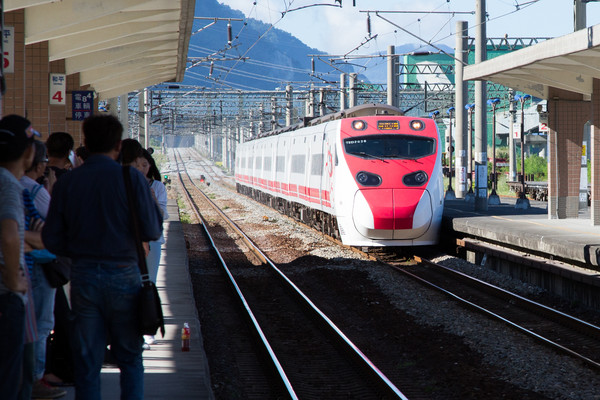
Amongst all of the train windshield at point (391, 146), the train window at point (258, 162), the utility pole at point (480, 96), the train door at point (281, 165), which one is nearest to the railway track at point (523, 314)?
the train windshield at point (391, 146)

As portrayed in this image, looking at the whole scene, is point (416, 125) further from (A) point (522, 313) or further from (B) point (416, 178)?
(A) point (522, 313)

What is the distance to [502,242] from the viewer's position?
15133mm

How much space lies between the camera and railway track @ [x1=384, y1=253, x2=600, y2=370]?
8953 millimetres

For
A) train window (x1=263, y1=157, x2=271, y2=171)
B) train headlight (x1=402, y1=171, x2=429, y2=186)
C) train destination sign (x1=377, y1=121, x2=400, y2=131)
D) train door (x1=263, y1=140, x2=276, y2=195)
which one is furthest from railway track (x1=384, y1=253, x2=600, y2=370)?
train window (x1=263, y1=157, x2=271, y2=171)

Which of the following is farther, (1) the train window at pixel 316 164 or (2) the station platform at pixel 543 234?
(1) the train window at pixel 316 164

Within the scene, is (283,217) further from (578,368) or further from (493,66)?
(578,368)

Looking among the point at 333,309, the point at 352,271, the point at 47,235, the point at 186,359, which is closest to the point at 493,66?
the point at 352,271

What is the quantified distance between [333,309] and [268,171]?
20855mm

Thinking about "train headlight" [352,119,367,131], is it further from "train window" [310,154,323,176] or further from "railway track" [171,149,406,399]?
"railway track" [171,149,406,399]

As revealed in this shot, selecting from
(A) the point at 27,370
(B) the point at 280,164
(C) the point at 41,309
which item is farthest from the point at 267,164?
(A) the point at 27,370

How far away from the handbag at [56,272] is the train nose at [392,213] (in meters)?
11.1

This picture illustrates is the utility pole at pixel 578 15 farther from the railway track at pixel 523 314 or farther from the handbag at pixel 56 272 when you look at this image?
the handbag at pixel 56 272

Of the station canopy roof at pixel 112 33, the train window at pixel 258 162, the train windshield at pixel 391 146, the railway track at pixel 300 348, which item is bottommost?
the railway track at pixel 300 348

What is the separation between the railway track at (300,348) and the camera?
7414mm
